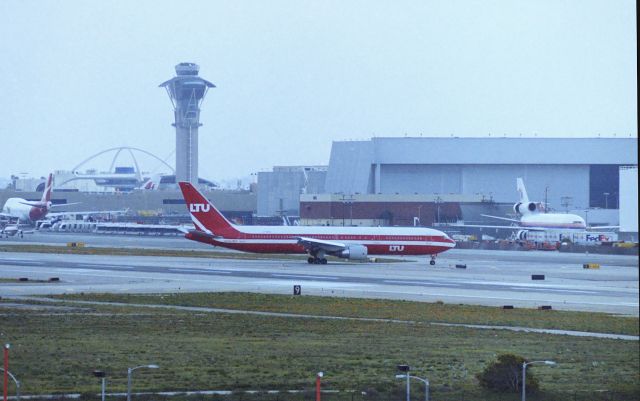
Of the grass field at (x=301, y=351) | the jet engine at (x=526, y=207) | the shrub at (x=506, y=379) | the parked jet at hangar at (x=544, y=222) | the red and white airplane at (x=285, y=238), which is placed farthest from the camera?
the jet engine at (x=526, y=207)

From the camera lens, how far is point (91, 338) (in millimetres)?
44344

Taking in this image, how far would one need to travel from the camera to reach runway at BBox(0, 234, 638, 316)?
2791 inches

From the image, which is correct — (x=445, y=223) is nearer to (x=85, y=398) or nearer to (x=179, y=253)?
(x=179, y=253)

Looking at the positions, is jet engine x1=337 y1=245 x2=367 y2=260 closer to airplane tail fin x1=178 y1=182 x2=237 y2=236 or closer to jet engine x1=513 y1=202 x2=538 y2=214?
airplane tail fin x1=178 y1=182 x2=237 y2=236

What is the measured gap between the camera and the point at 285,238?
4306 inches

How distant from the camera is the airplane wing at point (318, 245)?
356 feet

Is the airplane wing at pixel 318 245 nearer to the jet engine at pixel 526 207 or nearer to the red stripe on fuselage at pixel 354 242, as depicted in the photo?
the red stripe on fuselage at pixel 354 242

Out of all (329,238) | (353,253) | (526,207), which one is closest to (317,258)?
(329,238)

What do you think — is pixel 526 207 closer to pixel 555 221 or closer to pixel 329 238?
pixel 555 221

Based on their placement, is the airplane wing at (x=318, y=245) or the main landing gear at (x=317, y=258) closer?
the airplane wing at (x=318, y=245)

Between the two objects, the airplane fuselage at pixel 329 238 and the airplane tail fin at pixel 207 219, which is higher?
the airplane tail fin at pixel 207 219

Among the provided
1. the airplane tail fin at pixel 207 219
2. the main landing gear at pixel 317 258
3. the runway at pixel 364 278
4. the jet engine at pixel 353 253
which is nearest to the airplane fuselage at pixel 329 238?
the airplane tail fin at pixel 207 219

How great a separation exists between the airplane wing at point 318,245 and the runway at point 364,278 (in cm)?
160

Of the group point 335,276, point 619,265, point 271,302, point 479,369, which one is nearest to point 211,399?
point 479,369
